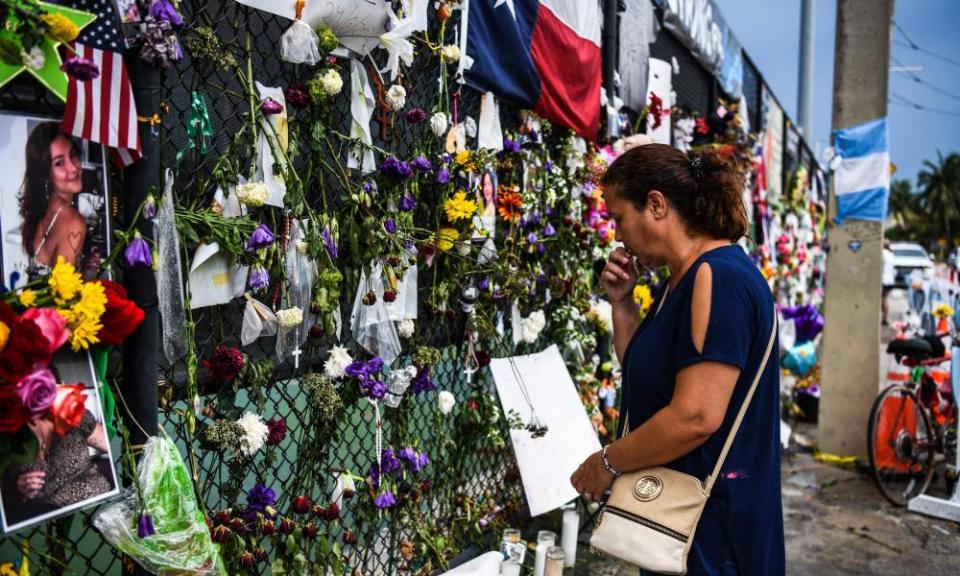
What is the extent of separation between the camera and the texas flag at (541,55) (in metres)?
3.42

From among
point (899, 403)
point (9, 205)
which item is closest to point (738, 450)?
point (9, 205)

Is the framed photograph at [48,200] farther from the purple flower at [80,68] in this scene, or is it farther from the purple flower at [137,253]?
the purple flower at [80,68]

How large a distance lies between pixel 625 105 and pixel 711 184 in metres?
3.34

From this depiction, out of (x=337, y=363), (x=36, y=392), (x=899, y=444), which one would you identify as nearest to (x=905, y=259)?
(x=899, y=444)

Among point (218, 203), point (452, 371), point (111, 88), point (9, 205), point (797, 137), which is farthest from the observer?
point (797, 137)

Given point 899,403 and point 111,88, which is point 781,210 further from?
point 111,88

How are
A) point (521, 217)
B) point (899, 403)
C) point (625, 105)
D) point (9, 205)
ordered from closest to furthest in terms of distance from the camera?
1. point (9, 205)
2. point (521, 217)
3. point (625, 105)
4. point (899, 403)

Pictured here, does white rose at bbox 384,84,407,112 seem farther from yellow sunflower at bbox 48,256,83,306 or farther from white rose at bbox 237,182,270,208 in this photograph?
yellow sunflower at bbox 48,256,83,306

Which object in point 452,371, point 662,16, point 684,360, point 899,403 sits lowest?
point 899,403

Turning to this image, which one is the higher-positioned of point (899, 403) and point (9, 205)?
point (9, 205)

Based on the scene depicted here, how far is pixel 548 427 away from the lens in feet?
12.3

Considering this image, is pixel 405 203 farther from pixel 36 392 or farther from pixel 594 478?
pixel 36 392

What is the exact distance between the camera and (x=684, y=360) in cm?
183

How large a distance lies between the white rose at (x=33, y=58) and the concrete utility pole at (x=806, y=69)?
16187 mm
